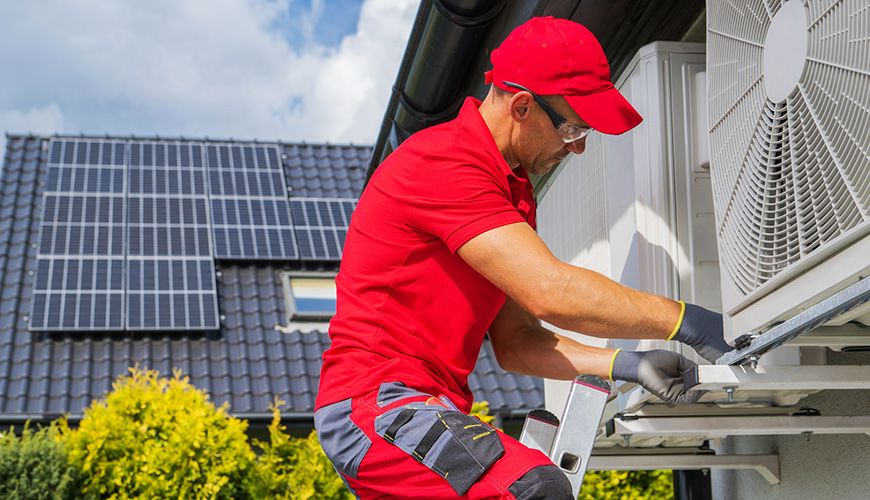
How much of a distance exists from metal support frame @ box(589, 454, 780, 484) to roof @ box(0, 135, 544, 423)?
4.28 metres

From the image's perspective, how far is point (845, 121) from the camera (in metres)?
1.29

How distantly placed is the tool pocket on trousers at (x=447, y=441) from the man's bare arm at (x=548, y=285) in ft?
0.88

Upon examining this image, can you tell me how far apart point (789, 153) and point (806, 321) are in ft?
1.06

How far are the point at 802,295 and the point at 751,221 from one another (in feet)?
0.79

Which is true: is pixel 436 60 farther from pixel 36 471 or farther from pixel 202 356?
pixel 202 356

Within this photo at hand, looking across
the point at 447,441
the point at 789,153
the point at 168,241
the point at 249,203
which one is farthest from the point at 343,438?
the point at 249,203

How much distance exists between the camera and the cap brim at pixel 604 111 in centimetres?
177

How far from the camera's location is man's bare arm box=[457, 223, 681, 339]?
5.38 ft

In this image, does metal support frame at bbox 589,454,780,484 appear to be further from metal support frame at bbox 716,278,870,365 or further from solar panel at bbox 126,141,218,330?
solar panel at bbox 126,141,218,330

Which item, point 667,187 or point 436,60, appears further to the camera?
point 436,60

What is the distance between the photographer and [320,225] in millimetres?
9188

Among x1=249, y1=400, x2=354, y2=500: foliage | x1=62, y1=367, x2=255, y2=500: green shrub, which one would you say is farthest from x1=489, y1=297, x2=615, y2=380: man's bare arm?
x1=62, y1=367, x2=255, y2=500: green shrub

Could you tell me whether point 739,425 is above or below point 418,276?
below

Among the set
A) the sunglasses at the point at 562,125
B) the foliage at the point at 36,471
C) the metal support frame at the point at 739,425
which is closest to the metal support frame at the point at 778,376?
the metal support frame at the point at 739,425
